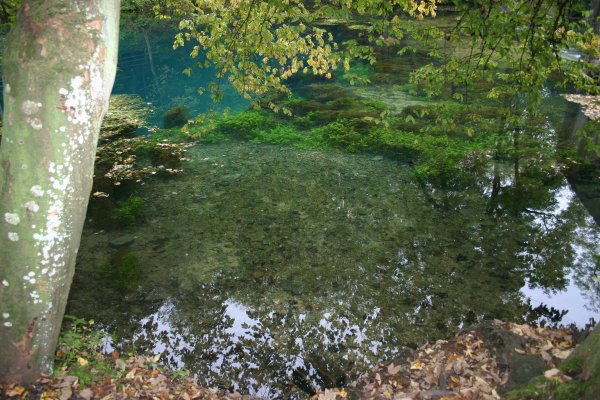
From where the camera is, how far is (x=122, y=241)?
9.09 meters

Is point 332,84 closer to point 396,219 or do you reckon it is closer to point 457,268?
point 396,219

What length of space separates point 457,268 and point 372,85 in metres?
14.4

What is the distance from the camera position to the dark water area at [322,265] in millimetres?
6512

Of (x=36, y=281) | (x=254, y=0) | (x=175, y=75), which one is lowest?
(x=175, y=75)

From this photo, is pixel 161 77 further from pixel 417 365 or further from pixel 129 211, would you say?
pixel 417 365

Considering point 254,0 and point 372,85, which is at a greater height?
point 254,0

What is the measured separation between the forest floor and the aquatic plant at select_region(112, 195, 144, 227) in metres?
4.53

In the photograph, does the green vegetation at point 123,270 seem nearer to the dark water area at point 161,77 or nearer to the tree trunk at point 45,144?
the tree trunk at point 45,144

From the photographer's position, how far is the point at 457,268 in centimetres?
812

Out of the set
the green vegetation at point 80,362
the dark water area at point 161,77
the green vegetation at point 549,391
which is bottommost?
the dark water area at point 161,77

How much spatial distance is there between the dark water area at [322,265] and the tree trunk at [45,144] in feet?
9.40

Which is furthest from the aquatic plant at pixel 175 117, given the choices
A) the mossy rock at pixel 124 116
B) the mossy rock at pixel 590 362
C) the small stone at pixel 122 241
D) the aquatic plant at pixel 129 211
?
the mossy rock at pixel 590 362

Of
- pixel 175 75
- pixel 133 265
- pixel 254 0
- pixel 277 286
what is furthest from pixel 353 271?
pixel 175 75

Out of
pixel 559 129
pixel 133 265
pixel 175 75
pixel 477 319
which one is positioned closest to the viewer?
pixel 477 319
